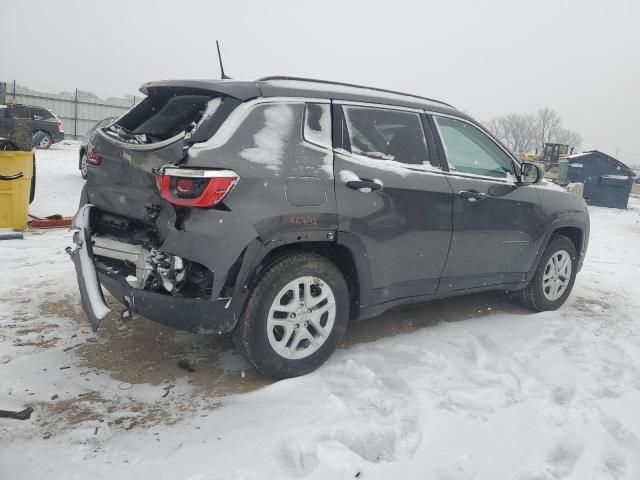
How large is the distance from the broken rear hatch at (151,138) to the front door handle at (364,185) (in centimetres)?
79

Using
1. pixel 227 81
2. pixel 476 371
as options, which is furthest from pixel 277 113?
pixel 476 371

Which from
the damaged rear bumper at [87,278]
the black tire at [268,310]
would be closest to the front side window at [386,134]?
the black tire at [268,310]

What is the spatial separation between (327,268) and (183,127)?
126cm

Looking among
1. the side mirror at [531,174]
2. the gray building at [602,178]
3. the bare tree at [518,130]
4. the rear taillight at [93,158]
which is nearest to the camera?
the rear taillight at [93,158]

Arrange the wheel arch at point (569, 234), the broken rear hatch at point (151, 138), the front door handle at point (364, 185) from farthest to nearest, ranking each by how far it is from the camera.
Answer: the wheel arch at point (569, 234), the front door handle at point (364, 185), the broken rear hatch at point (151, 138)

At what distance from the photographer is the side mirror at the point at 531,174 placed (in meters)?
4.19

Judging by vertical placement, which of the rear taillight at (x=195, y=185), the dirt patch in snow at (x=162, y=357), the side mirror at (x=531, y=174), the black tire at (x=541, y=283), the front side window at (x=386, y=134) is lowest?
the dirt patch in snow at (x=162, y=357)

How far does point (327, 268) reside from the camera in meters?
3.03

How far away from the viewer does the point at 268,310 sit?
9.27ft

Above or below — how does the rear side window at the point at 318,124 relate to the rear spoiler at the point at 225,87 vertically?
below

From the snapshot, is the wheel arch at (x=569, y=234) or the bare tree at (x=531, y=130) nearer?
the wheel arch at (x=569, y=234)

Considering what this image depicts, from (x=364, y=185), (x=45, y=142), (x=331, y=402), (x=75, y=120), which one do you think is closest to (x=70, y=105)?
(x=75, y=120)

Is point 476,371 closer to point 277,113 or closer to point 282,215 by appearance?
point 282,215

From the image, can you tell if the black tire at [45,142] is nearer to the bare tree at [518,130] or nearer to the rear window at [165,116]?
the rear window at [165,116]
